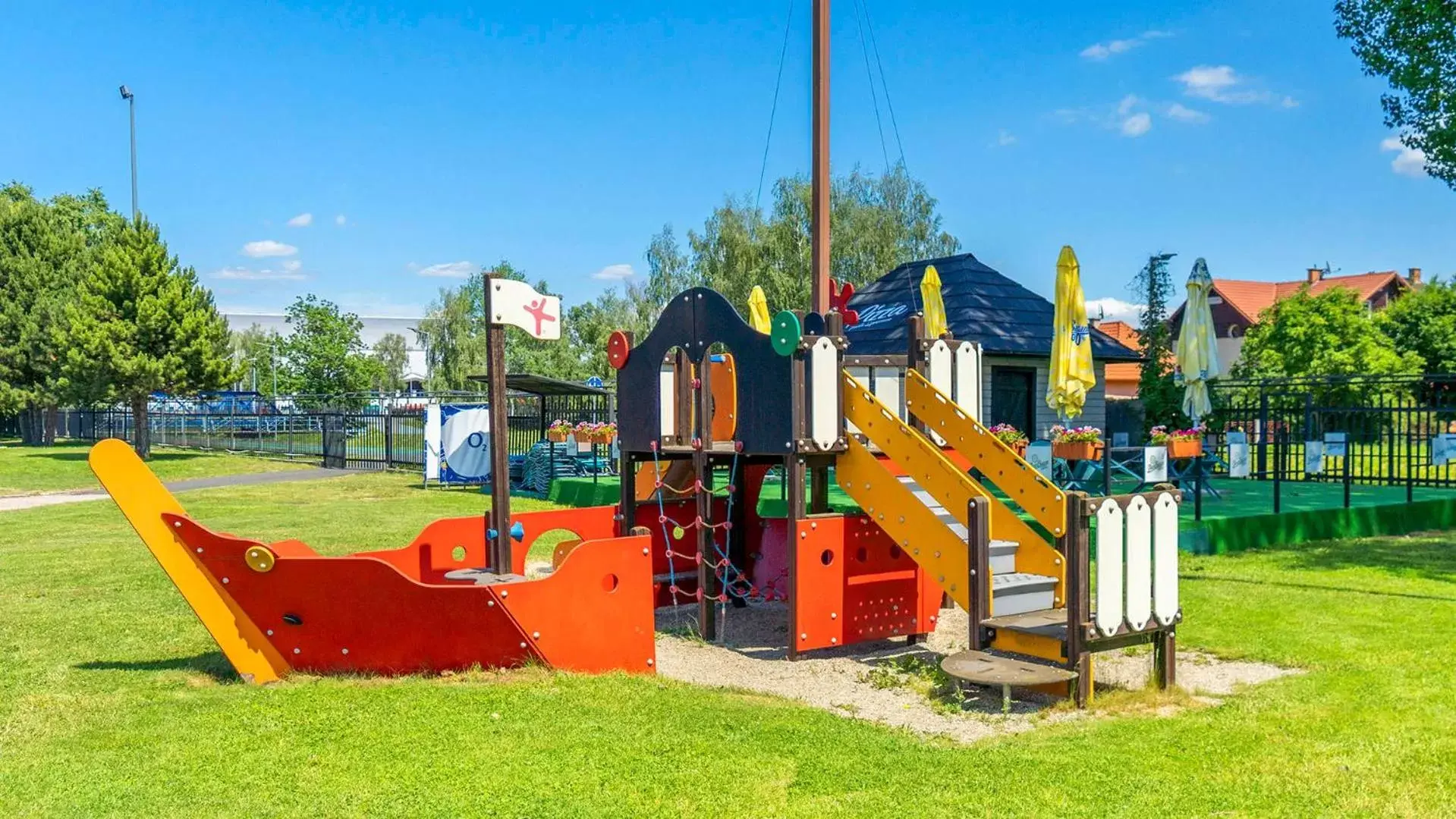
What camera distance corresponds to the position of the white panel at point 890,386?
9445mm

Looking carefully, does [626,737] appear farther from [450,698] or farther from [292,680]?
[292,680]

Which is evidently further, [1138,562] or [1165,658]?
[1165,658]

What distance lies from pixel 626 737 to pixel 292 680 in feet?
7.67

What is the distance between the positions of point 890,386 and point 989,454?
4.61 feet

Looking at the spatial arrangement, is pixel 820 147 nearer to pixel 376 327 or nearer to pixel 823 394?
pixel 823 394

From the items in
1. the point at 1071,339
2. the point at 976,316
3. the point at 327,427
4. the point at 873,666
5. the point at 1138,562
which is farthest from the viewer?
the point at 327,427

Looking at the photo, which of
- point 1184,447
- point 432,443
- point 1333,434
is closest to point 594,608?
point 1184,447

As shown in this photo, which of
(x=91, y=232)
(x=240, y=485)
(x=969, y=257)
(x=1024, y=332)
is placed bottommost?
(x=240, y=485)

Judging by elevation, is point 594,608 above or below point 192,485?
above

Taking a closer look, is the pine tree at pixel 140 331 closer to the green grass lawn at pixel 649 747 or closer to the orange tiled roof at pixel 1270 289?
the green grass lawn at pixel 649 747

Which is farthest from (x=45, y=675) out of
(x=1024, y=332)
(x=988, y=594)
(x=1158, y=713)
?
(x=1024, y=332)

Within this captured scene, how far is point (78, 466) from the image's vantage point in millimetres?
32062

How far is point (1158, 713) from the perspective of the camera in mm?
6371

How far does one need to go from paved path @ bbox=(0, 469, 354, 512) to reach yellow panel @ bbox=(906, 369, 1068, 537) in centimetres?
1753
